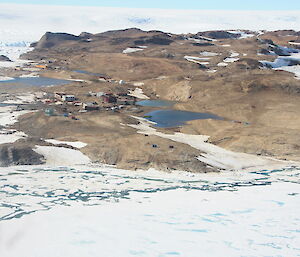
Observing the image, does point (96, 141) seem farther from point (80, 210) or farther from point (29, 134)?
point (80, 210)

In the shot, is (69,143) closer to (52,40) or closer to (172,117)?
(172,117)

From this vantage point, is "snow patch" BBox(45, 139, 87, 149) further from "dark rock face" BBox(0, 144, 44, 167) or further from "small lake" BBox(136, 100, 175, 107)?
"small lake" BBox(136, 100, 175, 107)

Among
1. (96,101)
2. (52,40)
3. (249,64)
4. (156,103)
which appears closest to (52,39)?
(52,40)

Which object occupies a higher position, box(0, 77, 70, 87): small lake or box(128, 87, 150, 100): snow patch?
box(0, 77, 70, 87): small lake

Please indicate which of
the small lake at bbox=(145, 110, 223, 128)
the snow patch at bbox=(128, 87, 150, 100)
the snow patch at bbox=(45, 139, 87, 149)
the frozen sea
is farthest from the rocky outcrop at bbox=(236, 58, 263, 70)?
the frozen sea

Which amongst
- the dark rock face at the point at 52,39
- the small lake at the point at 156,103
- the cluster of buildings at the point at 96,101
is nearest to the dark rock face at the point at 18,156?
the cluster of buildings at the point at 96,101

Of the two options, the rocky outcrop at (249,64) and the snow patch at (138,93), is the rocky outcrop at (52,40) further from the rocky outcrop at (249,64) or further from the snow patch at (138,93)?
the snow patch at (138,93)
